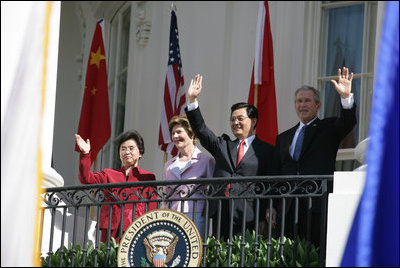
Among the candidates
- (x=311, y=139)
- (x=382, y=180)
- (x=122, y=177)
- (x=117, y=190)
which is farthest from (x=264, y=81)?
(x=382, y=180)

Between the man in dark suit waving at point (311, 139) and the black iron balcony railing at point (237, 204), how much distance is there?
0.49 feet

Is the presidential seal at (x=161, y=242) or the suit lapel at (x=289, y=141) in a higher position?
the suit lapel at (x=289, y=141)

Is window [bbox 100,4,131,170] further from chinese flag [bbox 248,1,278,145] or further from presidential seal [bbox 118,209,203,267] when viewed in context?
presidential seal [bbox 118,209,203,267]

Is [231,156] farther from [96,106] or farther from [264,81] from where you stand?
[96,106]

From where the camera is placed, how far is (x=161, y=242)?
11.1 metres

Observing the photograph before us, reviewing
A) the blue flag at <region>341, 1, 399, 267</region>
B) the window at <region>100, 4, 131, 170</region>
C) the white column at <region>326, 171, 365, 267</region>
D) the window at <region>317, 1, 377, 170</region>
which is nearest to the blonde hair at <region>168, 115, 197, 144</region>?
the white column at <region>326, 171, 365, 267</region>

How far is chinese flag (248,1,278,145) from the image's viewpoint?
15156 mm

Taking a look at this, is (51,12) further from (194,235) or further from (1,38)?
(194,235)

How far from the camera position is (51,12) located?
1109 centimetres

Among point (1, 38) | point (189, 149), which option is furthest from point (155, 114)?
point (1, 38)

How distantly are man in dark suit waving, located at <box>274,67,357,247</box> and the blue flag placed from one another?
1392 mm

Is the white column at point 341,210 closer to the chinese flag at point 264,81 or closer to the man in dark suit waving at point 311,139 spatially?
the man in dark suit waving at point 311,139

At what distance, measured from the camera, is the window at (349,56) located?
15.2 metres

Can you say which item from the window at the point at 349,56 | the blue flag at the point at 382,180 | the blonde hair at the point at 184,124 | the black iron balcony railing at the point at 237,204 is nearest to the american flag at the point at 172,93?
the window at the point at 349,56
